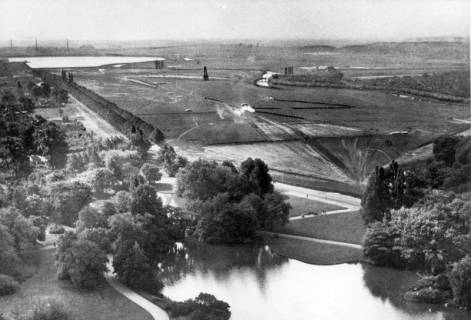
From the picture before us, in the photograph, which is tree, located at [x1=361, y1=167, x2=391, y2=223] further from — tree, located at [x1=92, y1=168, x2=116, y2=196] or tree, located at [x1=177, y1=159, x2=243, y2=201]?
tree, located at [x1=92, y1=168, x2=116, y2=196]

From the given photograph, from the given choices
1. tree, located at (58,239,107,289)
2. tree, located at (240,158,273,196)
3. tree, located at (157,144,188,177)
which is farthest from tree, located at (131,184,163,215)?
tree, located at (240,158,273,196)

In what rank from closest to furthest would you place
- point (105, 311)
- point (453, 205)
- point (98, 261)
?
point (105, 311) < point (98, 261) < point (453, 205)

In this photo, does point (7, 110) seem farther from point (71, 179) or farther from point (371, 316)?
point (371, 316)

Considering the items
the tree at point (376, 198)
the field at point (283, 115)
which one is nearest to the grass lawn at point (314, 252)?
the tree at point (376, 198)

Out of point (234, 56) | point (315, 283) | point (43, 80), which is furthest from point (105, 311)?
point (43, 80)

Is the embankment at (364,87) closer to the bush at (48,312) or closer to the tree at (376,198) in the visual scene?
the tree at (376,198)

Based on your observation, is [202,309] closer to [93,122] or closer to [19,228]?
[19,228]

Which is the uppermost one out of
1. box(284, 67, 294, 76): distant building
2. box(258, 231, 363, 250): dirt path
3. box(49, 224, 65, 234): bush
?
box(284, 67, 294, 76): distant building
